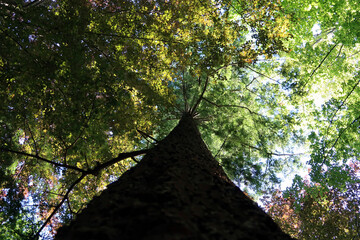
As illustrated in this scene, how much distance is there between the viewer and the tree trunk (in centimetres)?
116

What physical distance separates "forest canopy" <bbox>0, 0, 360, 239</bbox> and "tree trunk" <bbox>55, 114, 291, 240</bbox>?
217 centimetres

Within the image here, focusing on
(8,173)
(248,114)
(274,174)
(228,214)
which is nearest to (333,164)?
(274,174)

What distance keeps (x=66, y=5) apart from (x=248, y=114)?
857 centimetres

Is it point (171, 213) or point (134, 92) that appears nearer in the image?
point (171, 213)

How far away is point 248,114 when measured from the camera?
1057cm

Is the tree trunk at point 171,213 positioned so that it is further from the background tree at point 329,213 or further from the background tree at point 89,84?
the background tree at point 329,213

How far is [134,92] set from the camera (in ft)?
23.2

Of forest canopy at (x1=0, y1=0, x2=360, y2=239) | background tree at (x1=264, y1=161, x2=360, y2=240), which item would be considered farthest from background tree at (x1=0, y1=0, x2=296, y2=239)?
background tree at (x1=264, y1=161, x2=360, y2=240)

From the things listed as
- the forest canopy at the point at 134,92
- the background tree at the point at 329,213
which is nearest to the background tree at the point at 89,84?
the forest canopy at the point at 134,92

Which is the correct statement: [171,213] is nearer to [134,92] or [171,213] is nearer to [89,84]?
[89,84]

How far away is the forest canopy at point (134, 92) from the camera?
14.3ft

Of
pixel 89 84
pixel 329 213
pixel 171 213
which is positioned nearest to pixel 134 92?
pixel 89 84

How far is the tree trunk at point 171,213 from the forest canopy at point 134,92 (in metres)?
2.17

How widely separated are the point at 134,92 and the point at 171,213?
610cm
